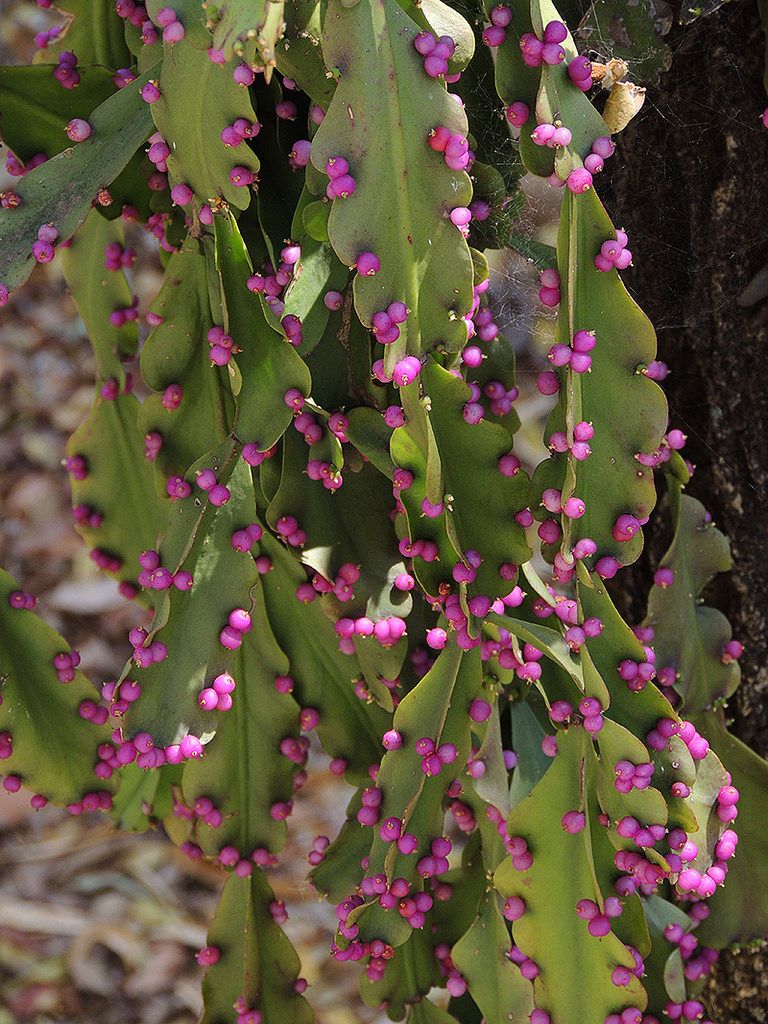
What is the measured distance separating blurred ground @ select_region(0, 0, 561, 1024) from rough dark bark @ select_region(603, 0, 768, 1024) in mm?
456

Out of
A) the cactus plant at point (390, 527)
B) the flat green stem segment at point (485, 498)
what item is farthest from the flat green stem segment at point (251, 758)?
the flat green stem segment at point (485, 498)

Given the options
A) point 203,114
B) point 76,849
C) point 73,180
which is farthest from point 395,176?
point 76,849

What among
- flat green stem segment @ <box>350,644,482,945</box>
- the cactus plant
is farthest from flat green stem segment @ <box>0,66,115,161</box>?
flat green stem segment @ <box>350,644,482,945</box>

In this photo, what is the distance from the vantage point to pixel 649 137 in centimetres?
88

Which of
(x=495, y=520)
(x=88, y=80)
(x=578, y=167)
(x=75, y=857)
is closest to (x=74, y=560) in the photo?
(x=75, y=857)

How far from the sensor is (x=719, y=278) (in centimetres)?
91

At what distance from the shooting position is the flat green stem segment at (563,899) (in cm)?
73

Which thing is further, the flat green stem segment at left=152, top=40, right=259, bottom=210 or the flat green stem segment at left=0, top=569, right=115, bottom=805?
the flat green stem segment at left=0, top=569, right=115, bottom=805

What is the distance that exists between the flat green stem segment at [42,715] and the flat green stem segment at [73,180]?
0.91 feet

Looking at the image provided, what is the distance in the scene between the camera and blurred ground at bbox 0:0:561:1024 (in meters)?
1.37

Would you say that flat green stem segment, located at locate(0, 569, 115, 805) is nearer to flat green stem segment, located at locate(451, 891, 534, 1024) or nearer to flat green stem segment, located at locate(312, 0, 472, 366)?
flat green stem segment, located at locate(451, 891, 534, 1024)

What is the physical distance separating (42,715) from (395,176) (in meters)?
0.51

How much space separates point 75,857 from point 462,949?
0.74 metres

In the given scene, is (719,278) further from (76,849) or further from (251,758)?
(76,849)
